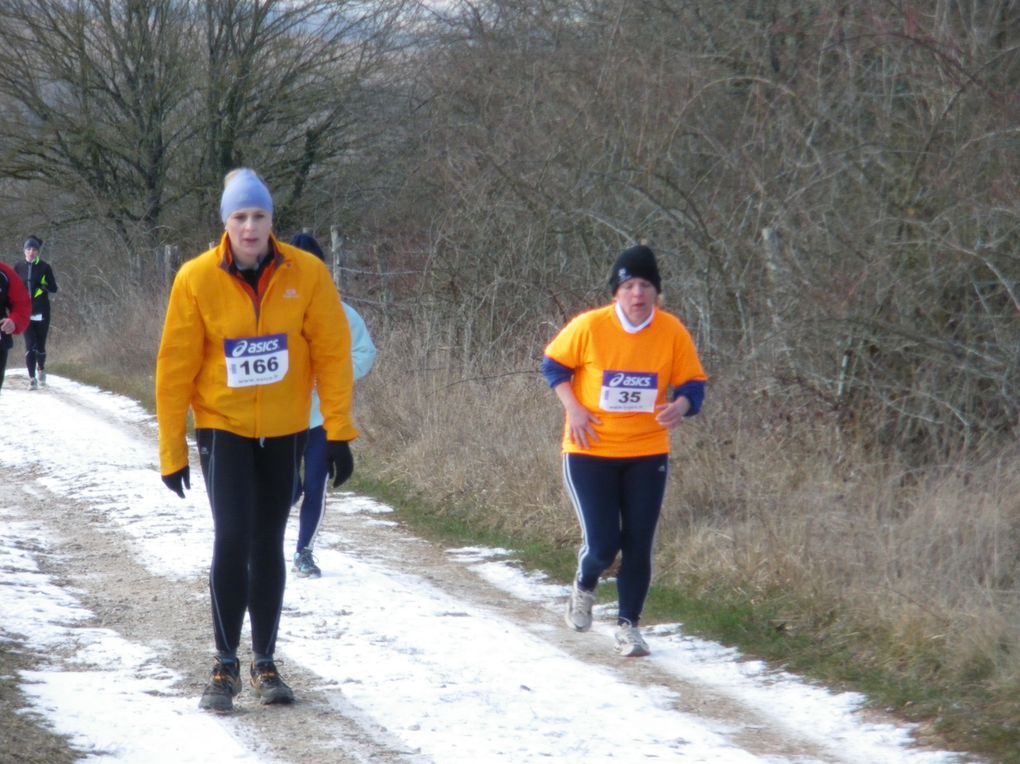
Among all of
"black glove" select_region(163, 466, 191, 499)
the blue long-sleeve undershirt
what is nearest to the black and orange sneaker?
"black glove" select_region(163, 466, 191, 499)

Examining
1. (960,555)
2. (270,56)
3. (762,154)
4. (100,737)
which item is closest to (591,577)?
(960,555)

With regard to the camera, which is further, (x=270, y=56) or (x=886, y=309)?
(x=270, y=56)

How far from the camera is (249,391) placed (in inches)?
186

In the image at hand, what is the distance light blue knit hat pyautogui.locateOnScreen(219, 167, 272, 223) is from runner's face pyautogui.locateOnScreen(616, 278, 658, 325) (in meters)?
1.65

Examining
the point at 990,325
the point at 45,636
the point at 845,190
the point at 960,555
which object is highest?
the point at 845,190

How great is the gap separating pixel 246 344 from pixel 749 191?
17.3ft

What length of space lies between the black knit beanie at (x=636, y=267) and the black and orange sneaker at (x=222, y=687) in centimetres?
225

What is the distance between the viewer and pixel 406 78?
20.8 meters

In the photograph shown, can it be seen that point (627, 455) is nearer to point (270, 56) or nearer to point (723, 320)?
point (723, 320)

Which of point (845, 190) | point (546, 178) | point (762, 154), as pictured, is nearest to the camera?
point (845, 190)

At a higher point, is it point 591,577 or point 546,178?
point 546,178

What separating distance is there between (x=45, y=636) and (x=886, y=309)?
4.98m

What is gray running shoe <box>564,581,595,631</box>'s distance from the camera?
6.09m

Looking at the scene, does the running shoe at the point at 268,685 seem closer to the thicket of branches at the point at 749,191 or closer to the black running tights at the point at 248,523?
the black running tights at the point at 248,523
